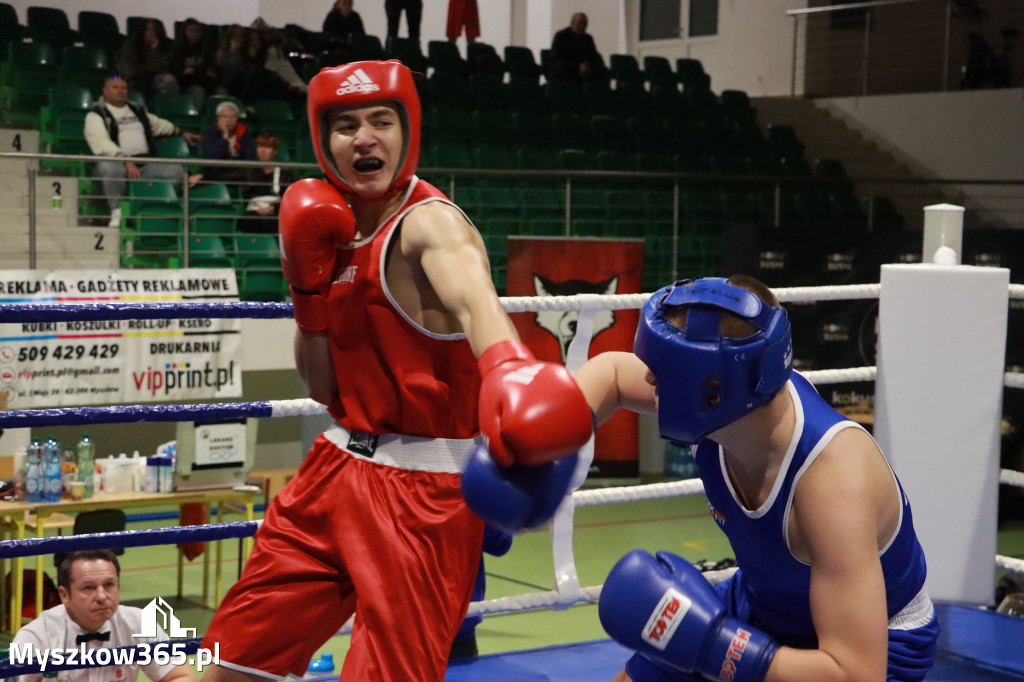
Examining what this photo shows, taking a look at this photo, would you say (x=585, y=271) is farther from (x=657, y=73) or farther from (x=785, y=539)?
(x=785, y=539)

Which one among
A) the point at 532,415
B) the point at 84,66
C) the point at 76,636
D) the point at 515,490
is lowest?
the point at 76,636

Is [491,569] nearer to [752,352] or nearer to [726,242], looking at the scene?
[726,242]

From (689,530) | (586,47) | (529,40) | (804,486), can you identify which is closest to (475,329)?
(804,486)

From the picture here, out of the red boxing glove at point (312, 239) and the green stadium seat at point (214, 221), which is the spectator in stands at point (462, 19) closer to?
the green stadium seat at point (214, 221)

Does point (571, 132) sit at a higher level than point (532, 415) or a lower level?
higher

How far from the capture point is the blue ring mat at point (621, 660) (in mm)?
2688

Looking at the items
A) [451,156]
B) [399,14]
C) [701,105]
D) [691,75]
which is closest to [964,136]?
[701,105]

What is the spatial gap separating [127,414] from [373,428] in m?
0.73

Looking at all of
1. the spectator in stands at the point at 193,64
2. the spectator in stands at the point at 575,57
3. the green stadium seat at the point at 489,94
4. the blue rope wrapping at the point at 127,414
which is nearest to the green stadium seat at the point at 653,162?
the green stadium seat at the point at 489,94

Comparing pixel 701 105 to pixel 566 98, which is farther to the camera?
pixel 701 105

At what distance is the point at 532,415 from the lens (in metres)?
1.38

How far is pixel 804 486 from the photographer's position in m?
1.59

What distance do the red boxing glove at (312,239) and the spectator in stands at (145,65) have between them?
693cm

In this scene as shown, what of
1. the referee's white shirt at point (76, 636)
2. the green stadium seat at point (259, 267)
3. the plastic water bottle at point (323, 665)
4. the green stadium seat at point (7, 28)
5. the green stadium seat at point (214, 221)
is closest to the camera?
the referee's white shirt at point (76, 636)
